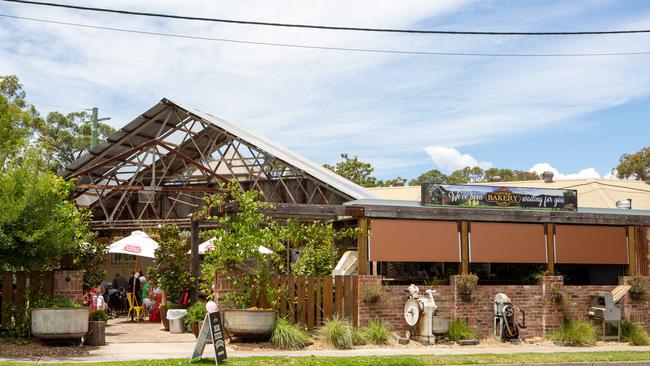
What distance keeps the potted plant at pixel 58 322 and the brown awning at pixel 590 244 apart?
1098 centimetres

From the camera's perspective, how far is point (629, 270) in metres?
19.4

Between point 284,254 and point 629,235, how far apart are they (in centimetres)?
937

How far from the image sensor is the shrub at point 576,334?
1717 cm

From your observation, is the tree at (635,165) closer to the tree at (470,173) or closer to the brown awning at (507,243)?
the tree at (470,173)

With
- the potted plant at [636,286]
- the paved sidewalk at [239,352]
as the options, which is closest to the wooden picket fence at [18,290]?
the paved sidewalk at [239,352]

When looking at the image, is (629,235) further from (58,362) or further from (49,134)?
(49,134)

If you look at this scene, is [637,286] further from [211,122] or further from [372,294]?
[211,122]

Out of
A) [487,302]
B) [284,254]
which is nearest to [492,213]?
[487,302]

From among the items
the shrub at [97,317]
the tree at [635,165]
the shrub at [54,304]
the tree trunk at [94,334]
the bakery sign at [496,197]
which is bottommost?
the tree trunk at [94,334]

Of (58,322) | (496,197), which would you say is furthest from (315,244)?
(58,322)

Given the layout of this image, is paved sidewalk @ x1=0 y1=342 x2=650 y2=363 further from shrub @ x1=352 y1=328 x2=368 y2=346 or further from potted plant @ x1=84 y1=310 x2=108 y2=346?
shrub @ x1=352 y1=328 x2=368 y2=346

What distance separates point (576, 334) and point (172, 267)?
9.54 meters

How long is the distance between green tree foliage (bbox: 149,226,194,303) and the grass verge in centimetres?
603

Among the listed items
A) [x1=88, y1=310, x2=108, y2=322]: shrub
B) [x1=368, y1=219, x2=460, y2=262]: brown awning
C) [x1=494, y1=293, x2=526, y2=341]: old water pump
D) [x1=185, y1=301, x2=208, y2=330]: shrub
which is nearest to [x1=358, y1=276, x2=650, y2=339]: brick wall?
→ [x1=494, y1=293, x2=526, y2=341]: old water pump
